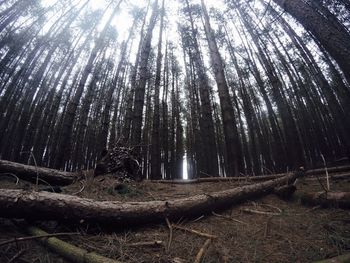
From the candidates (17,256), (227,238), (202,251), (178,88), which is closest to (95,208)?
(17,256)

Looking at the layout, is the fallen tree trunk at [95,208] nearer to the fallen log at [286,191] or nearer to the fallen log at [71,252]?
the fallen log at [71,252]

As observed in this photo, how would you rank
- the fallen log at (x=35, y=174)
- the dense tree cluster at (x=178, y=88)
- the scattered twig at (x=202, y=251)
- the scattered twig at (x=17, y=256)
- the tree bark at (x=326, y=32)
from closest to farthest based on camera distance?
the scattered twig at (x=17, y=256), the scattered twig at (x=202, y=251), the tree bark at (x=326, y=32), the fallen log at (x=35, y=174), the dense tree cluster at (x=178, y=88)

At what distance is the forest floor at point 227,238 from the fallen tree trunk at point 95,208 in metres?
0.09

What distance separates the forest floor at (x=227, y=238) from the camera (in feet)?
5.32

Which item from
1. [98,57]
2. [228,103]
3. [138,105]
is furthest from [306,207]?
[98,57]

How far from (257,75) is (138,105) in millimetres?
7446

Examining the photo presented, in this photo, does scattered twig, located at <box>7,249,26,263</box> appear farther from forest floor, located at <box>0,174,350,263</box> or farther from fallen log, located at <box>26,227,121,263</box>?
fallen log, located at <box>26,227,121,263</box>

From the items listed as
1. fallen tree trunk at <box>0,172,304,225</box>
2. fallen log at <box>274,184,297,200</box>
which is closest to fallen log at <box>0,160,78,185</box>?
fallen tree trunk at <box>0,172,304,225</box>

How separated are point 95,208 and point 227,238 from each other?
1.19 m

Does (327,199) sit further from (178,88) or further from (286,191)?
(178,88)

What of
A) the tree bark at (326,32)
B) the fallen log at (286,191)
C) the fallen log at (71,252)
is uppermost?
the tree bark at (326,32)

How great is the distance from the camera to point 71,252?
152cm

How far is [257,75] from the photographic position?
34.7 feet

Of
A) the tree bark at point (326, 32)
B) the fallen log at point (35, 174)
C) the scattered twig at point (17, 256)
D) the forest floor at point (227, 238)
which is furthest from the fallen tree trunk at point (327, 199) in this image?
the fallen log at point (35, 174)
